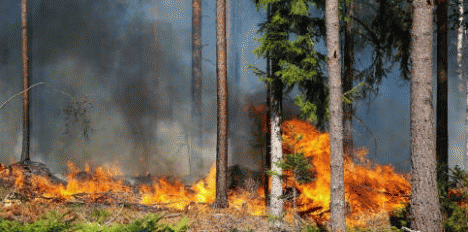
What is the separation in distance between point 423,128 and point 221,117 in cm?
594

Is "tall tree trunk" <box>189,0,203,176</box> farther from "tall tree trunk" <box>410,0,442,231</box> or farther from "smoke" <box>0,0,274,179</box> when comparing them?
"tall tree trunk" <box>410,0,442,231</box>

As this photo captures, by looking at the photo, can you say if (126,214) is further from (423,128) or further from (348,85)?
(348,85)

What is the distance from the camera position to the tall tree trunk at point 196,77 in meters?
21.9

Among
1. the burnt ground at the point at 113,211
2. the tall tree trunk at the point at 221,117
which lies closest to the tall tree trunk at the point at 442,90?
the burnt ground at the point at 113,211

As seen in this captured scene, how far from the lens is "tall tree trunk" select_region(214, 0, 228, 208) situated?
11375 mm

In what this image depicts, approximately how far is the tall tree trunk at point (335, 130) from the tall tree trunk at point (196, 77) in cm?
1476

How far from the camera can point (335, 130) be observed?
7.54 m

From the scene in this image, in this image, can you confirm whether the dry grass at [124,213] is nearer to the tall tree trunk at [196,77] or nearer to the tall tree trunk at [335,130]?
the tall tree trunk at [335,130]

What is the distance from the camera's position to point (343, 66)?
12.8m

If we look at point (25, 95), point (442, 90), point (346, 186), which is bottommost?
point (346, 186)

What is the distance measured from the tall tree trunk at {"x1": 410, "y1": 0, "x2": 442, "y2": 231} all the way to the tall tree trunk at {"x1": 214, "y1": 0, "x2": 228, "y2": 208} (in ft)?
18.6

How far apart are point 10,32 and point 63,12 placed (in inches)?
118

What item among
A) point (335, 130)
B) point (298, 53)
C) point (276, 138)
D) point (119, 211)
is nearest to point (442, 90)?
point (298, 53)

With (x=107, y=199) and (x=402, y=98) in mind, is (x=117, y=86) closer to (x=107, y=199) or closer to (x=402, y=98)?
(x=107, y=199)
